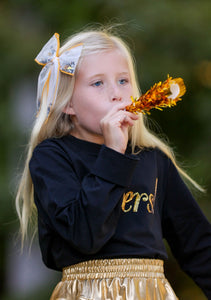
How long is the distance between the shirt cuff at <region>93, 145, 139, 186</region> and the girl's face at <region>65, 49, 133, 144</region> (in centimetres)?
23

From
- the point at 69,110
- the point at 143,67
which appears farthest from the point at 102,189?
the point at 143,67

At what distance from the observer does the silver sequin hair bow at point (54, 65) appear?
6.43 ft

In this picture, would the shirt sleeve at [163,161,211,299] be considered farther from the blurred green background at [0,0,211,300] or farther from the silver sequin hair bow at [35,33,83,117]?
the blurred green background at [0,0,211,300]

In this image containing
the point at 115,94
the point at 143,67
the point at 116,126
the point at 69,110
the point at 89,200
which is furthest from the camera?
the point at 143,67

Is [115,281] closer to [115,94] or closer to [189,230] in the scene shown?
[189,230]

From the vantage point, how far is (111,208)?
164cm

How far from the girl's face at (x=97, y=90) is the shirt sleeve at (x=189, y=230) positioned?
38 centimetres

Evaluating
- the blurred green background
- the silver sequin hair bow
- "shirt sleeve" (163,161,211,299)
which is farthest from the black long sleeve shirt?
the blurred green background

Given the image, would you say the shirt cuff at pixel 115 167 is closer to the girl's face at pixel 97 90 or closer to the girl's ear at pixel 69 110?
the girl's face at pixel 97 90

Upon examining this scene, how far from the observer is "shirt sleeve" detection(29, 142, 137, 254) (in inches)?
64.2

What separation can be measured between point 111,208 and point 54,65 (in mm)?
666

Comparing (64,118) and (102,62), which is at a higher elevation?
(102,62)

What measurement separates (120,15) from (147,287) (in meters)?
2.64

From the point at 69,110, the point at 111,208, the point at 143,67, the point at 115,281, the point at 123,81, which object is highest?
the point at 123,81
